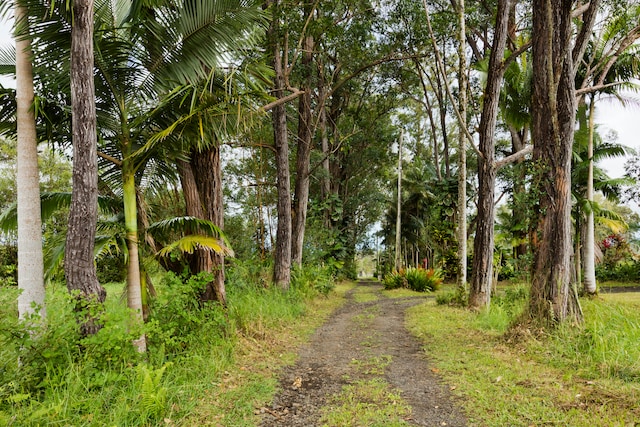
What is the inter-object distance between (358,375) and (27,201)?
3.88m

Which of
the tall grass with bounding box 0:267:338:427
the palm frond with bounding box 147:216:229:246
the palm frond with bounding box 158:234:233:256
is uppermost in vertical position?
the palm frond with bounding box 147:216:229:246

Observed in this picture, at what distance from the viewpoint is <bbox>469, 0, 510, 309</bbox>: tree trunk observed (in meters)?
8.47

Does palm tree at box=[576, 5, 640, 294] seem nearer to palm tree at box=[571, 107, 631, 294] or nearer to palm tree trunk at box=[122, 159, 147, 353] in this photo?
palm tree at box=[571, 107, 631, 294]

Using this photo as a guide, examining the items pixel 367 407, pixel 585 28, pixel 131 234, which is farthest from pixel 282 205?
pixel 367 407

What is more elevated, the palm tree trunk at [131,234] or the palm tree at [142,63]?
the palm tree at [142,63]

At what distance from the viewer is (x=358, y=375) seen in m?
4.57

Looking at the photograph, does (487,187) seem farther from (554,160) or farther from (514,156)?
(554,160)

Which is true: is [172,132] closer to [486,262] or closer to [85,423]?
[85,423]

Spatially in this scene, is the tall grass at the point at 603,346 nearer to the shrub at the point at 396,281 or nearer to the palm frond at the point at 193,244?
the palm frond at the point at 193,244

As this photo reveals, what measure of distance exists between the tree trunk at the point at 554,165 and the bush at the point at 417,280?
979cm

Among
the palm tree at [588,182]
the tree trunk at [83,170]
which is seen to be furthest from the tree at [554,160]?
the palm tree at [588,182]

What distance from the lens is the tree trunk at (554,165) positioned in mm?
5379

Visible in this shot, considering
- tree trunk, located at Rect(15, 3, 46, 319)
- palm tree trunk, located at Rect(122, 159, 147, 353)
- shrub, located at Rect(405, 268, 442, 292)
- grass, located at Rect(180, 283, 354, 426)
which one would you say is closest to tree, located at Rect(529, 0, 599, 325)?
grass, located at Rect(180, 283, 354, 426)

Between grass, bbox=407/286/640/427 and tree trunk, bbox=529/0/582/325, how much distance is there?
1.44 ft
